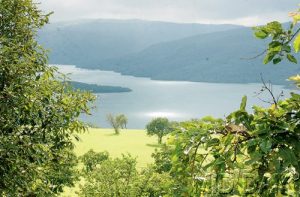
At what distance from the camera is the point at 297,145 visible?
10.1ft

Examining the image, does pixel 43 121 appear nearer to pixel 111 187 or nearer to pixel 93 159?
pixel 111 187

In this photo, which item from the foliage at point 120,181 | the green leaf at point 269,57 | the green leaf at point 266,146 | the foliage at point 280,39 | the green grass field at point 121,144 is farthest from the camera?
the green grass field at point 121,144

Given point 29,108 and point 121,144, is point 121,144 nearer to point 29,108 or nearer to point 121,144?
point 121,144

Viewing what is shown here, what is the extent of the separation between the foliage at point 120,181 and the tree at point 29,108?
37.5 ft

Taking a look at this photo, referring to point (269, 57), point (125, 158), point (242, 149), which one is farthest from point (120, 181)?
point (269, 57)

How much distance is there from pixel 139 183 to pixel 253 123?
80.1ft

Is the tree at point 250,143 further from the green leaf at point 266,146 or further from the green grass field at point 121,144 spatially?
the green grass field at point 121,144

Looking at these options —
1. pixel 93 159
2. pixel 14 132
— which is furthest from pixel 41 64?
pixel 93 159

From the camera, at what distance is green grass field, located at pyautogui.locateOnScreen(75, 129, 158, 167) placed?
383 ft

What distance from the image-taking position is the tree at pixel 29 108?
12289 mm

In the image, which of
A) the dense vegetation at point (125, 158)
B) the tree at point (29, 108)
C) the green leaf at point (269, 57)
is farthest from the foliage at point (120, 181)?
the green leaf at point (269, 57)

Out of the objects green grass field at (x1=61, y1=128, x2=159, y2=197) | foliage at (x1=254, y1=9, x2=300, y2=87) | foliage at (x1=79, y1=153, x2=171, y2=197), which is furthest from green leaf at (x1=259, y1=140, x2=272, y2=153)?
green grass field at (x1=61, y1=128, x2=159, y2=197)

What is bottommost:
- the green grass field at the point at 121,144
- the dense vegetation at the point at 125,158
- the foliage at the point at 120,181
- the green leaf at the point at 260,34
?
the green grass field at the point at 121,144

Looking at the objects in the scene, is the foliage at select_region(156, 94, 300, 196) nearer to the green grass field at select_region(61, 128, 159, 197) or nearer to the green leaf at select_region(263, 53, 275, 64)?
the green leaf at select_region(263, 53, 275, 64)
